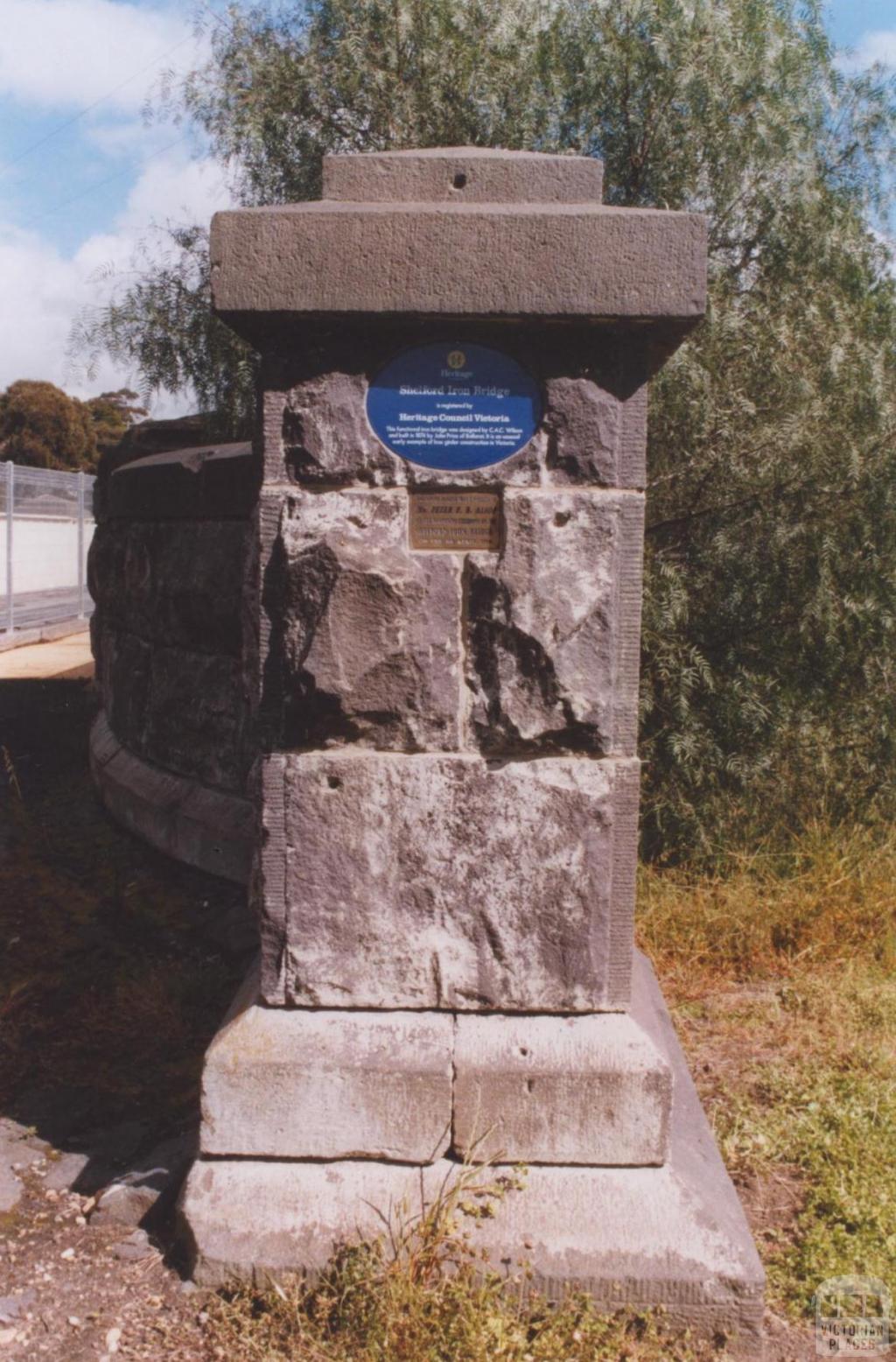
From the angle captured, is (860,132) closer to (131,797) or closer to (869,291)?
(869,291)

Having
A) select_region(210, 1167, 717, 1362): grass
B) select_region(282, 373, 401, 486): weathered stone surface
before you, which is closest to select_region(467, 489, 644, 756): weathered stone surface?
select_region(282, 373, 401, 486): weathered stone surface

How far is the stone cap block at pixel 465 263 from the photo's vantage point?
237 centimetres

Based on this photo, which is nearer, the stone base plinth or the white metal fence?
the stone base plinth

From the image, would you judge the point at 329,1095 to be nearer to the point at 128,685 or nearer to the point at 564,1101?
the point at 564,1101

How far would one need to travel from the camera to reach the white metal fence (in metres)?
13.9

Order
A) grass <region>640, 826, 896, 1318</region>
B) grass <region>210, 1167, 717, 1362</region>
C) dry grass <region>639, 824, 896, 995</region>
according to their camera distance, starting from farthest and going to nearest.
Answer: dry grass <region>639, 824, 896, 995</region> < grass <region>640, 826, 896, 1318</region> < grass <region>210, 1167, 717, 1362</region>

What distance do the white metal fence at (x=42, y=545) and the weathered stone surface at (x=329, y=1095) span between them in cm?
1205

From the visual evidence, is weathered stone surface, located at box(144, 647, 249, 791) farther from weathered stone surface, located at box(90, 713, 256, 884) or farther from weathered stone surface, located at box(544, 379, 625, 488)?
weathered stone surface, located at box(544, 379, 625, 488)

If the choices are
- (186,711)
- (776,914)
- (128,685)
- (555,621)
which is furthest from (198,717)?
(555,621)

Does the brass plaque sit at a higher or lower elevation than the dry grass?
higher

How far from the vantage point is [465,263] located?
7.84 feet

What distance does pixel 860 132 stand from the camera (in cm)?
580

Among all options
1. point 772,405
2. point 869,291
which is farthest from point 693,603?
point 869,291

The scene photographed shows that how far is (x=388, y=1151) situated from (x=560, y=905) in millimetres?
654
